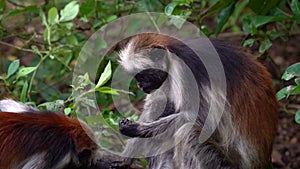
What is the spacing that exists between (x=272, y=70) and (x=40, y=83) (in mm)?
3999

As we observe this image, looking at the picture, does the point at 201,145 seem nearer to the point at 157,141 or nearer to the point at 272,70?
the point at 157,141

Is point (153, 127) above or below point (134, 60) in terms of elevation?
below

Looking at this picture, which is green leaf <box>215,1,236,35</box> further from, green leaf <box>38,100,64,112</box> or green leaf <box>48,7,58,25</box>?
green leaf <box>38,100,64,112</box>

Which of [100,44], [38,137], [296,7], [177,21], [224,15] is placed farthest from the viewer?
[224,15]

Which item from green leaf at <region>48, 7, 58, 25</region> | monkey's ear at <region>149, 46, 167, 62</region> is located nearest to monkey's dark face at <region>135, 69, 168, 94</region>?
monkey's ear at <region>149, 46, 167, 62</region>

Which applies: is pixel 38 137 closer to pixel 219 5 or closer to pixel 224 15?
pixel 219 5

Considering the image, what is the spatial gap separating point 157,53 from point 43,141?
5.37ft

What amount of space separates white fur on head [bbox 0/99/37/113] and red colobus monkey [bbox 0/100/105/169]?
232mm

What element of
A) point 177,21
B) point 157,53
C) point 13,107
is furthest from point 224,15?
point 13,107

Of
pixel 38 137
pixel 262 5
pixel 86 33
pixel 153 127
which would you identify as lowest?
pixel 86 33

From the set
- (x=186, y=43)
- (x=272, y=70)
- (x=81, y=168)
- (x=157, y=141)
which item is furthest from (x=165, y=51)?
(x=272, y=70)

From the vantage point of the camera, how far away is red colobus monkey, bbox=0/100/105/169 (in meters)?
7.48

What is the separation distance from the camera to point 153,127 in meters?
8.26

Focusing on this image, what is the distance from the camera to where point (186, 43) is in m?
8.23
